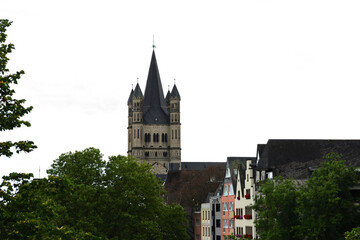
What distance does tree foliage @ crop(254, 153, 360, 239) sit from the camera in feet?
133

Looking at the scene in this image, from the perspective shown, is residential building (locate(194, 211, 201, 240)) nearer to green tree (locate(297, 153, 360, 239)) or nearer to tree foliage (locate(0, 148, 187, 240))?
tree foliage (locate(0, 148, 187, 240))

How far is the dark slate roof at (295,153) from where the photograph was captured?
55153mm

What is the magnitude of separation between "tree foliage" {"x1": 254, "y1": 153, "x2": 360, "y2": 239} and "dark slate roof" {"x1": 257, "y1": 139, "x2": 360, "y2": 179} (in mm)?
10777

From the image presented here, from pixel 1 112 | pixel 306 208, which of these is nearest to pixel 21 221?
pixel 1 112

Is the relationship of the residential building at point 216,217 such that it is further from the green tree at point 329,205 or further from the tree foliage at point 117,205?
the green tree at point 329,205

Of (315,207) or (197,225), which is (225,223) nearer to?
(197,225)

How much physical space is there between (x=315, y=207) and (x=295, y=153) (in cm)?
1730

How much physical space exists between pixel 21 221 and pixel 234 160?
177 ft

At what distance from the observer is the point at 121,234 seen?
2404 inches

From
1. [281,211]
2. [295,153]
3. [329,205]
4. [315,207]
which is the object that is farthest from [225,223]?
[329,205]

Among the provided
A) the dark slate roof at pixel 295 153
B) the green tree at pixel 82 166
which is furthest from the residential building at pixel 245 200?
the green tree at pixel 82 166

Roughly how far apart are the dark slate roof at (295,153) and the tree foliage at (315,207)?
424 inches

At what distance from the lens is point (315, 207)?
1607 inches

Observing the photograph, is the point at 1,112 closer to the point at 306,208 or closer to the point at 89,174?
the point at 306,208
